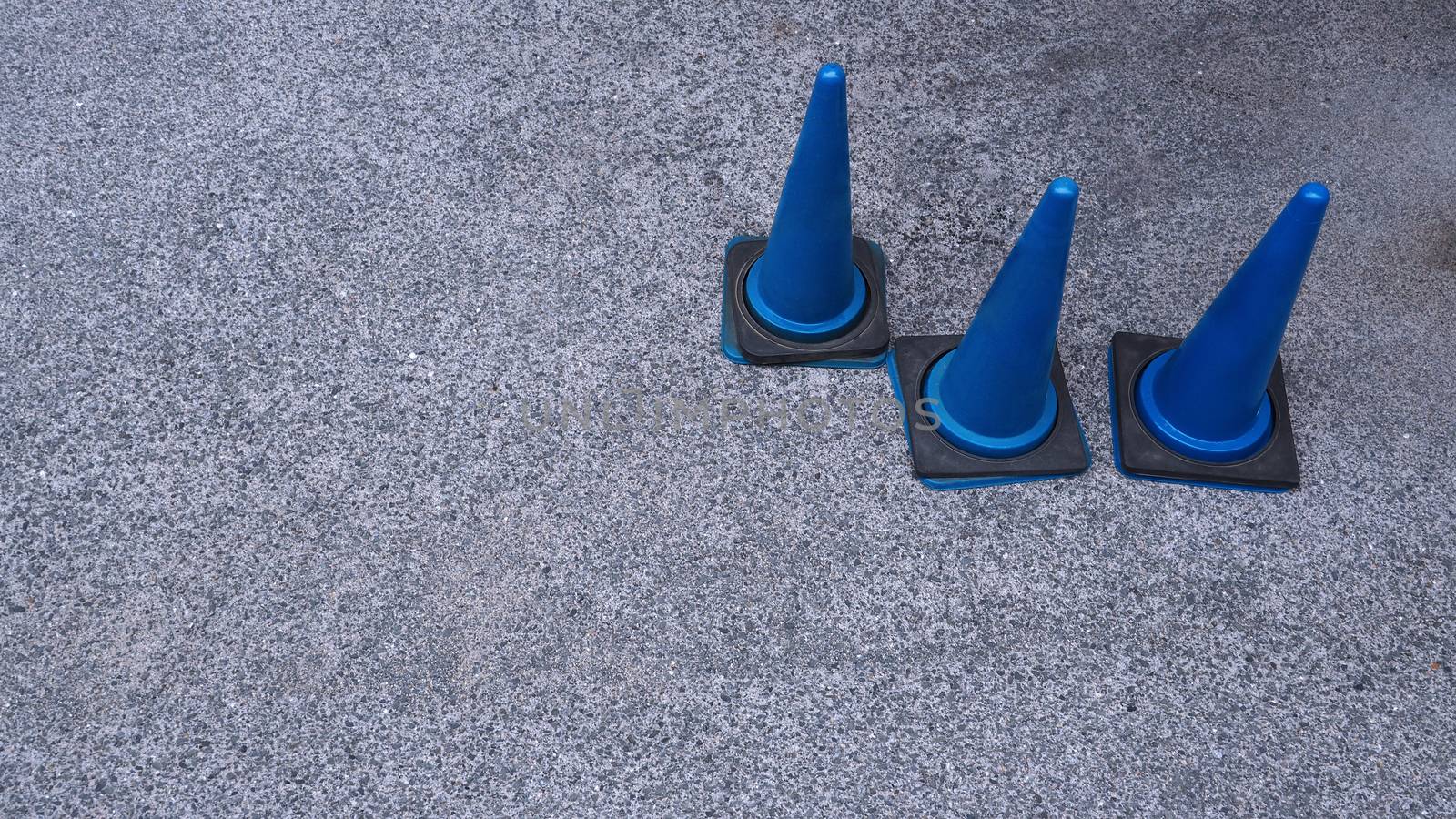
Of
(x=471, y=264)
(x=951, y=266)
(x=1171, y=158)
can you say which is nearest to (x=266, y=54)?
(x=471, y=264)

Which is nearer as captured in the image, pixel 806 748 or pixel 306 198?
pixel 806 748

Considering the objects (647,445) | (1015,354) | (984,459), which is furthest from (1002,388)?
(647,445)

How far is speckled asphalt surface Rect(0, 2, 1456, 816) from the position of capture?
2209 millimetres

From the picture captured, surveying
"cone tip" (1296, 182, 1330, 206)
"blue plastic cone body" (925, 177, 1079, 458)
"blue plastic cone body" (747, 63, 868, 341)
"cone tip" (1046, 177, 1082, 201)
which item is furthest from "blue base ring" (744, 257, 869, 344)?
"cone tip" (1296, 182, 1330, 206)

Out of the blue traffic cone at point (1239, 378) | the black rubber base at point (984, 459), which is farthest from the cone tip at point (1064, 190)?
the black rubber base at point (984, 459)


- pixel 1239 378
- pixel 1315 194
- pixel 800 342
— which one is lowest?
pixel 800 342

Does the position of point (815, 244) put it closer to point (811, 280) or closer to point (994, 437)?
point (811, 280)

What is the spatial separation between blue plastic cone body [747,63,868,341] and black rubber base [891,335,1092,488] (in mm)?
288

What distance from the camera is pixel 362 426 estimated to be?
2596mm

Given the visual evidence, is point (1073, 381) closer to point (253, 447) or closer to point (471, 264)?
point (471, 264)

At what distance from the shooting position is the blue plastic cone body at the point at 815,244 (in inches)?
92.0

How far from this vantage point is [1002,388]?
244 centimetres

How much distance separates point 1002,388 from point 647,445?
2.89 ft

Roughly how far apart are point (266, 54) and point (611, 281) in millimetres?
1453
